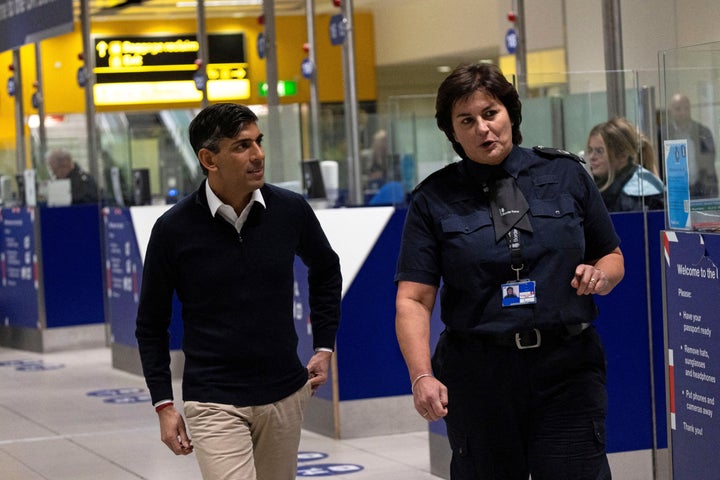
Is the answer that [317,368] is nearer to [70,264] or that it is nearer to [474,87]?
[474,87]

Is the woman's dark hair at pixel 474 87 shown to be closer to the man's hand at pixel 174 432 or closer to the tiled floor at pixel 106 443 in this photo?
the man's hand at pixel 174 432

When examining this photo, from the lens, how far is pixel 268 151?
30.1ft

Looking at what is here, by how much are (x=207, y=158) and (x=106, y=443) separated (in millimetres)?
4543

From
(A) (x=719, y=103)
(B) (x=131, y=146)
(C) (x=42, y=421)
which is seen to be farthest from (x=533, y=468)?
(B) (x=131, y=146)

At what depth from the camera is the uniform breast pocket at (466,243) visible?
117 inches

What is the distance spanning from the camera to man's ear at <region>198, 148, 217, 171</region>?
11.2ft

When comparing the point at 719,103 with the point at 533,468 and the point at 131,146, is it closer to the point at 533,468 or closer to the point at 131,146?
the point at 533,468

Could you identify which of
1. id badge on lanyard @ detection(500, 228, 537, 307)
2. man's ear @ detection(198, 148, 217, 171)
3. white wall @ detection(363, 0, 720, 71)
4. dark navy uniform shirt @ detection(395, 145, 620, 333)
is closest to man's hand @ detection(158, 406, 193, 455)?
man's ear @ detection(198, 148, 217, 171)

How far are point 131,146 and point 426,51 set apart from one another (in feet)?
31.6

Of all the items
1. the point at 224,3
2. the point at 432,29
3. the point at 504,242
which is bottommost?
the point at 504,242

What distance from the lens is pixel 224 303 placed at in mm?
3406

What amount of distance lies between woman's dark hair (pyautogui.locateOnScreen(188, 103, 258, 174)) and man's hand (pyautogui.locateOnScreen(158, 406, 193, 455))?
0.67 meters

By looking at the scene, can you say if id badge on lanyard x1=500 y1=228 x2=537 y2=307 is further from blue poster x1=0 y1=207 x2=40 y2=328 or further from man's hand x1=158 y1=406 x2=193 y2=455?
blue poster x1=0 y1=207 x2=40 y2=328

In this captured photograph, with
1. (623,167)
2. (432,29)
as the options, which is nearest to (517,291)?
(623,167)
